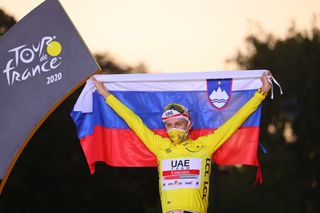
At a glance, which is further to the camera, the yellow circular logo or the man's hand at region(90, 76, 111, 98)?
the man's hand at region(90, 76, 111, 98)

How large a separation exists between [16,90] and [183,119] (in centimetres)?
217

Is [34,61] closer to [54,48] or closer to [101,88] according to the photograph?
[54,48]

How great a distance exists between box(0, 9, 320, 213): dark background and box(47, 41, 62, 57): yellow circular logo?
1888 cm

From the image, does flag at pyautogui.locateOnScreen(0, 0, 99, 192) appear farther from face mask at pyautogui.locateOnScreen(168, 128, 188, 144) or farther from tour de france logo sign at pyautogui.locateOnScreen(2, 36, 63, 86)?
face mask at pyautogui.locateOnScreen(168, 128, 188, 144)

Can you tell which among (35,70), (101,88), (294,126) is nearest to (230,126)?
(101,88)

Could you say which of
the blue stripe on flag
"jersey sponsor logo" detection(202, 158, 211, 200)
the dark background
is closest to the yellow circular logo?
the blue stripe on flag

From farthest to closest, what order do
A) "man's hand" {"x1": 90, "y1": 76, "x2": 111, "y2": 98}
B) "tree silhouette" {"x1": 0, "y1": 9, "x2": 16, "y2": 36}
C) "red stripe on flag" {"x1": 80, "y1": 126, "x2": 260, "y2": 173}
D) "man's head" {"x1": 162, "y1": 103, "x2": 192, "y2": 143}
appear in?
"tree silhouette" {"x1": 0, "y1": 9, "x2": 16, "y2": 36}
"red stripe on flag" {"x1": 80, "y1": 126, "x2": 260, "y2": 173}
"man's hand" {"x1": 90, "y1": 76, "x2": 111, "y2": 98}
"man's head" {"x1": 162, "y1": 103, "x2": 192, "y2": 143}

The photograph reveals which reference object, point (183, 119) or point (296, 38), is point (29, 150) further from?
point (183, 119)

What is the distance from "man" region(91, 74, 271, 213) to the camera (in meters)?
9.78

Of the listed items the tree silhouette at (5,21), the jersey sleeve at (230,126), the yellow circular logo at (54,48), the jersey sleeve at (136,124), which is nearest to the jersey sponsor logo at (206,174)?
the jersey sleeve at (230,126)

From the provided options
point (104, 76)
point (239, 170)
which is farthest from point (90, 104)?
point (239, 170)

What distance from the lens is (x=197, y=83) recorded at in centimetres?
1102

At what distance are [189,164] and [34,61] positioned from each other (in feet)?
7.86

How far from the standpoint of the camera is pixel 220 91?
10898 mm
